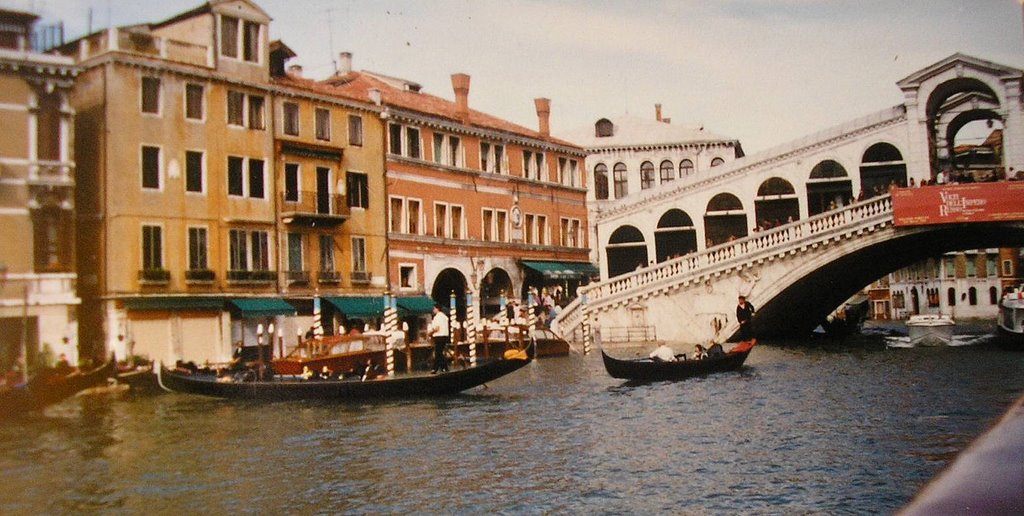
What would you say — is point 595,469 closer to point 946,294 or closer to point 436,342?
point 436,342

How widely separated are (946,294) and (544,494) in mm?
24328

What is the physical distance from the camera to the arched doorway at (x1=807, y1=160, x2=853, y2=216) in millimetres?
14051

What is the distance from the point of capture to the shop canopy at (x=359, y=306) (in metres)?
9.42

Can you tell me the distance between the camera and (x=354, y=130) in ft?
35.8

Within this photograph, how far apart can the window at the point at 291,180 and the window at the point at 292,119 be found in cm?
48

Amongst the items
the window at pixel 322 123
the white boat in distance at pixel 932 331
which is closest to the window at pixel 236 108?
the window at pixel 322 123

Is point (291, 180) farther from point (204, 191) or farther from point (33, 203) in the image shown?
point (33, 203)

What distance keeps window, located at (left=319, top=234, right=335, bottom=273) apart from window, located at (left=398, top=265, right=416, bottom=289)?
10.5 ft

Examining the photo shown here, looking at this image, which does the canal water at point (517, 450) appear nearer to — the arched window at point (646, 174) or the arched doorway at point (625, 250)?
the arched doorway at point (625, 250)

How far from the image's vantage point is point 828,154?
14.0 meters

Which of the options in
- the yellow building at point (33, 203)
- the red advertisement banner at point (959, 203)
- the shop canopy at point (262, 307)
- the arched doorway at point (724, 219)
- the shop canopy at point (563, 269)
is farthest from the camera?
the arched doorway at point (724, 219)

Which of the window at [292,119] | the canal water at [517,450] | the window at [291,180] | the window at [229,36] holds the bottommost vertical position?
the canal water at [517,450]

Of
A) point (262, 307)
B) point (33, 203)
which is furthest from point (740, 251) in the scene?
point (33, 203)

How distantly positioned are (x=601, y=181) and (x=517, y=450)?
16.0m
